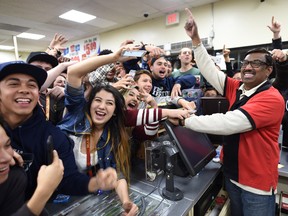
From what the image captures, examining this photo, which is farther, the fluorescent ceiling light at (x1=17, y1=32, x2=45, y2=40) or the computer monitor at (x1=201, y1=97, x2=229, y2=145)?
the fluorescent ceiling light at (x1=17, y1=32, x2=45, y2=40)

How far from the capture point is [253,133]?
1270mm

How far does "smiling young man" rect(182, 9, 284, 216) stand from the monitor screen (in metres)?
0.10

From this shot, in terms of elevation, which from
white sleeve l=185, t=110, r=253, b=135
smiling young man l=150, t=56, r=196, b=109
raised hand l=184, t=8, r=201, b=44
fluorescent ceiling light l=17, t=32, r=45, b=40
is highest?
fluorescent ceiling light l=17, t=32, r=45, b=40

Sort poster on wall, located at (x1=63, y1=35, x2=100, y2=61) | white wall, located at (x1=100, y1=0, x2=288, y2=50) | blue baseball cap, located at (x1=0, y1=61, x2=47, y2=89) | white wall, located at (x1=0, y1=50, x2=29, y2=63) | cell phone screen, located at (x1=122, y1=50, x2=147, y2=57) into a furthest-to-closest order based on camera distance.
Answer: white wall, located at (x1=0, y1=50, x2=29, y2=63) → poster on wall, located at (x1=63, y1=35, x2=100, y2=61) → white wall, located at (x1=100, y1=0, x2=288, y2=50) → cell phone screen, located at (x1=122, y1=50, x2=147, y2=57) → blue baseball cap, located at (x1=0, y1=61, x2=47, y2=89)

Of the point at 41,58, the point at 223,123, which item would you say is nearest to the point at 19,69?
the point at 41,58

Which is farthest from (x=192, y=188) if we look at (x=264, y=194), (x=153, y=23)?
(x=153, y=23)

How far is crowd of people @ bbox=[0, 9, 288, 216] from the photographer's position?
2.79ft

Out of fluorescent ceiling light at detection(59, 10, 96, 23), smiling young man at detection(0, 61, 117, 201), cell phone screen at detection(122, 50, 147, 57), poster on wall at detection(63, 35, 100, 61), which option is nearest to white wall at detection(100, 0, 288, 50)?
fluorescent ceiling light at detection(59, 10, 96, 23)

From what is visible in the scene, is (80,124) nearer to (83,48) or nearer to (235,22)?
(235,22)

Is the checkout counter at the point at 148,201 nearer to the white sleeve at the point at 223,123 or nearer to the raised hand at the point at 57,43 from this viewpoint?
the white sleeve at the point at 223,123

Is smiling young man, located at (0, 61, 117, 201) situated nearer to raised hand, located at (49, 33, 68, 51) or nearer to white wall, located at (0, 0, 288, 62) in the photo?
raised hand, located at (49, 33, 68, 51)

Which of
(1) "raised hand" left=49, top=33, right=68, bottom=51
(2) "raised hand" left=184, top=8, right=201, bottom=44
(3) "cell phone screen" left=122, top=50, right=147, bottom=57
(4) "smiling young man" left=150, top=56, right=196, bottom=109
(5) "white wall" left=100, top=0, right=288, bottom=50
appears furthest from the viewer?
(5) "white wall" left=100, top=0, right=288, bottom=50

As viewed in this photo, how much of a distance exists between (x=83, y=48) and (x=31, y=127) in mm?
7353

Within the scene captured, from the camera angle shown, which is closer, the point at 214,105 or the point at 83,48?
the point at 214,105
